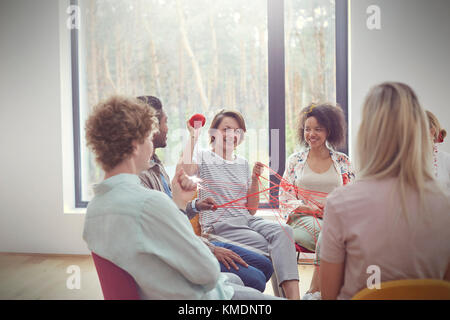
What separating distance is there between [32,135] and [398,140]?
10.9ft

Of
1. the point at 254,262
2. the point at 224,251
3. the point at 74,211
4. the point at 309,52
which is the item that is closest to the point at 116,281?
the point at 224,251

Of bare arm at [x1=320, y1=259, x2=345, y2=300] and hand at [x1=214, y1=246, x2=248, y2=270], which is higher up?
bare arm at [x1=320, y1=259, x2=345, y2=300]

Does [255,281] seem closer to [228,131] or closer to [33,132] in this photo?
[228,131]

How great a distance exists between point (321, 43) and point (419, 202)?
2.54 m

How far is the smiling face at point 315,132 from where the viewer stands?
235 centimetres

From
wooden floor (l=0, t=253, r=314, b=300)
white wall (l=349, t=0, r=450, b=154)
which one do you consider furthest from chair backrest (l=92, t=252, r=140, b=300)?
white wall (l=349, t=0, r=450, b=154)

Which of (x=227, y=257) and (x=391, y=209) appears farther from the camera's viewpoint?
(x=227, y=257)

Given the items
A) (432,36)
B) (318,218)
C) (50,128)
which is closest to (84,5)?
(50,128)

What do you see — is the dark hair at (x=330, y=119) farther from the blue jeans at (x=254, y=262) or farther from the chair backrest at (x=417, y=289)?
the chair backrest at (x=417, y=289)

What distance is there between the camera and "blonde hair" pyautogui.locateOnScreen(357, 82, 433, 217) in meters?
0.86

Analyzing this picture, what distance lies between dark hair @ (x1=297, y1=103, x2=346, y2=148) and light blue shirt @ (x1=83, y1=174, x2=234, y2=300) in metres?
1.73

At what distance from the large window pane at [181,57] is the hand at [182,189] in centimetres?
184

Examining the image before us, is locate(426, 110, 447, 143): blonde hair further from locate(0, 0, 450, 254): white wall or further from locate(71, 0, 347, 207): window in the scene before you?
locate(0, 0, 450, 254): white wall

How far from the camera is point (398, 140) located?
2.92 ft
